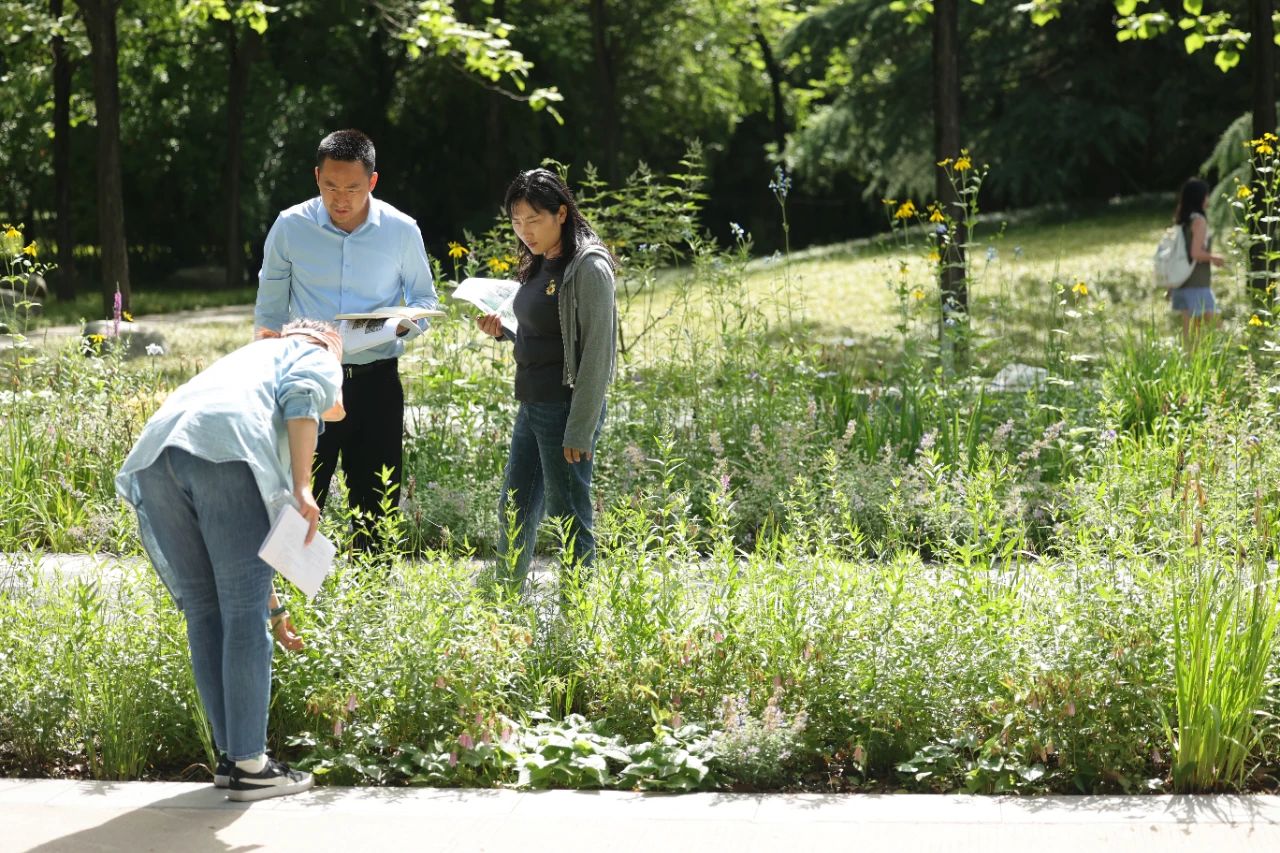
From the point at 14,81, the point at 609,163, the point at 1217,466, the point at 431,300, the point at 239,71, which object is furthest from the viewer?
the point at 609,163

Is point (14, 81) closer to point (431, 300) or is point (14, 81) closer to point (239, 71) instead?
point (239, 71)

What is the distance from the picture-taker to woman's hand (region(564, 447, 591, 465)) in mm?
5043

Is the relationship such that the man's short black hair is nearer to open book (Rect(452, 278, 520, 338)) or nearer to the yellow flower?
open book (Rect(452, 278, 520, 338))

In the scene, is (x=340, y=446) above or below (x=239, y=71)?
below

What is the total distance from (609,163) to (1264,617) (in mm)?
25719

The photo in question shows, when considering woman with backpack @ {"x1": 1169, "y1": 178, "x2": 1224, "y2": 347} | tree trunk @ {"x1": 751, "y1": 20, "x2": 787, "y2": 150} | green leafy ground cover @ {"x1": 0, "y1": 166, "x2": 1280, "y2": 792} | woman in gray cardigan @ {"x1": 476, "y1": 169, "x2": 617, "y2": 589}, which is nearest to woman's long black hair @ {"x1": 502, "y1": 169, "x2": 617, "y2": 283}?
woman in gray cardigan @ {"x1": 476, "y1": 169, "x2": 617, "y2": 589}

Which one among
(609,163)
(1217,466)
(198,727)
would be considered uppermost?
(609,163)

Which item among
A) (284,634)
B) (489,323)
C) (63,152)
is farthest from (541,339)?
(63,152)

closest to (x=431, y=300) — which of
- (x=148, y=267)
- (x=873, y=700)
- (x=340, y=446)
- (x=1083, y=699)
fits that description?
(x=340, y=446)

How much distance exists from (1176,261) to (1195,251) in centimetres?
14

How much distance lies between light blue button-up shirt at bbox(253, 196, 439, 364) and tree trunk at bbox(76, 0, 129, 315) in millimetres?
10341

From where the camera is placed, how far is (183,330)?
61.1 feet

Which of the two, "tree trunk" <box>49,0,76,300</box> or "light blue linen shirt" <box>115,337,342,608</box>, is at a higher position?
"tree trunk" <box>49,0,76,300</box>

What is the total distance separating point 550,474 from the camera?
520 centimetres
